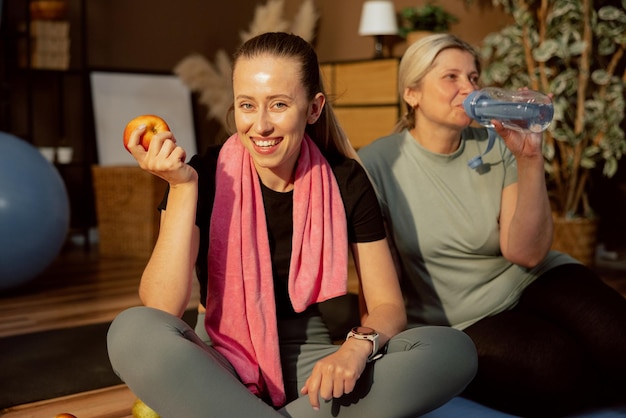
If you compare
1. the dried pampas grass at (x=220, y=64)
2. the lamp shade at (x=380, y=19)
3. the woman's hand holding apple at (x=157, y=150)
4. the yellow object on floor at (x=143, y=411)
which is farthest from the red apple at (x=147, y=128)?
the dried pampas grass at (x=220, y=64)

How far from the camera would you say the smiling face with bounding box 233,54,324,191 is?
1432 mm

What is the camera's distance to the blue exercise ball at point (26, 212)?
115 inches

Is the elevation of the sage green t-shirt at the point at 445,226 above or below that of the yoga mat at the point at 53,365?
above

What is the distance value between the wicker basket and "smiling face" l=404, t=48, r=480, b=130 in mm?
2348

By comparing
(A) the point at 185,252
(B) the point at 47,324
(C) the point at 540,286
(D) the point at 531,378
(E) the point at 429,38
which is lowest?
(B) the point at 47,324

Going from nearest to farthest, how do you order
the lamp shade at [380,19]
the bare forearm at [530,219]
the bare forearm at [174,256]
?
the bare forearm at [174,256], the bare forearm at [530,219], the lamp shade at [380,19]

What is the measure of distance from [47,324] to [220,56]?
259 centimetres

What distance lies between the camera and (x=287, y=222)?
1.56m

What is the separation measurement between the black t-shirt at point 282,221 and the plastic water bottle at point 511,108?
13.7 inches

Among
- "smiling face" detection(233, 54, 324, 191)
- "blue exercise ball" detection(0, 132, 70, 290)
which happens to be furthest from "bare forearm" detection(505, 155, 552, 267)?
"blue exercise ball" detection(0, 132, 70, 290)

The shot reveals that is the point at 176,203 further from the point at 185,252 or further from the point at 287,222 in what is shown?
the point at 287,222

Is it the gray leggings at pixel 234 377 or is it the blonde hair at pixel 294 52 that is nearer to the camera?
the gray leggings at pixel 234 377

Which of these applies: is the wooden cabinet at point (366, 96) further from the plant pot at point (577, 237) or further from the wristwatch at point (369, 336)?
the wristwatch at point (369, 336)

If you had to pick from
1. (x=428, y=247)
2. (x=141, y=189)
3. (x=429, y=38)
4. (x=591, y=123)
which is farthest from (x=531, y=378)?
(x=141, y=189)
